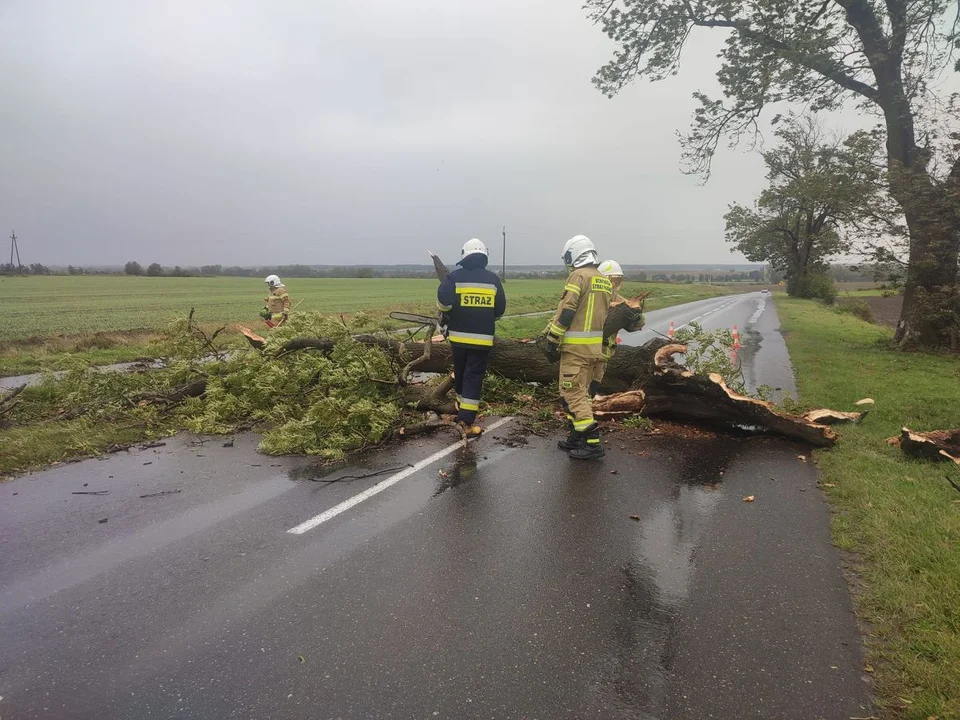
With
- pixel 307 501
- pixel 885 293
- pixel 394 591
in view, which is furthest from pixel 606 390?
pixel 885 293

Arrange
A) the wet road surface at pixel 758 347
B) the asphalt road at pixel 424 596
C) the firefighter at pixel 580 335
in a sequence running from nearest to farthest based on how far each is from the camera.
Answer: the asphalt road at pixel 424 596 → the firefighter at pixel 580 335 → the wet road surface at pixel 758 347

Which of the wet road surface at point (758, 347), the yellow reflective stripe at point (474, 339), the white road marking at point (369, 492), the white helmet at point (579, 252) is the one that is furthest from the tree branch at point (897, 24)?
the white road marking at point (369, 492)

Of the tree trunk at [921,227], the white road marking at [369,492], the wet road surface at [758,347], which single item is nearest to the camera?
the white road marking at [369,492]

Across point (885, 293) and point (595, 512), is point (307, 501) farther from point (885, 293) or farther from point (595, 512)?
point (885, 293)

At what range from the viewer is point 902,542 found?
3.64 meters

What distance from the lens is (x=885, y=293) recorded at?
14.4 meters

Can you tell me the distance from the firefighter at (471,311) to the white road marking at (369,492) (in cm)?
53

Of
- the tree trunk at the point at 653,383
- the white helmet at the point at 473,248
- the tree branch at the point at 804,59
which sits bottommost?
the tree trunk at the point at 653,383

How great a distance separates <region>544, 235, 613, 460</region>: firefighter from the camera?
5.57m

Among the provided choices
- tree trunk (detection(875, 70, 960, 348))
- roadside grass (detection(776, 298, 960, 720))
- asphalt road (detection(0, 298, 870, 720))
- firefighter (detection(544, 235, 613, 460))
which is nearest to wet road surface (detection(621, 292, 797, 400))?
roadside grass (detection(776, 298, 960, 720))

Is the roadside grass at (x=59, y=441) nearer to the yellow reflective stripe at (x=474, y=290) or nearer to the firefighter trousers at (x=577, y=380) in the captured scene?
Result: the yellow reflective stripe at (x=474, y=290)

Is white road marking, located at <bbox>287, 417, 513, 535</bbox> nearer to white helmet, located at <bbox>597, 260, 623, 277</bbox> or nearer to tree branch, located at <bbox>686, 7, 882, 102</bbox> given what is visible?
white helmet, located at <bbox>597, 260, 623, 277</bbox>

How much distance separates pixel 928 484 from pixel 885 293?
12.1 metres

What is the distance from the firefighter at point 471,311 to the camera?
597cm
